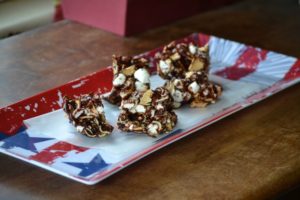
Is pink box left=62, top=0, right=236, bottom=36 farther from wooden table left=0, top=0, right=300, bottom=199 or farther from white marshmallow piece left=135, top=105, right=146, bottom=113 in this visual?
white marshmallow piece left=135, top=105, right=146, bottom=113

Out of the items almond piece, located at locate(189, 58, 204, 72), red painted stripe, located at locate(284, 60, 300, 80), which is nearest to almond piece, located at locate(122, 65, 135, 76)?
almond piece, located at locate(189, 58, 204, 72)

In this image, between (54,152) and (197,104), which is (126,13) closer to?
(197,104)

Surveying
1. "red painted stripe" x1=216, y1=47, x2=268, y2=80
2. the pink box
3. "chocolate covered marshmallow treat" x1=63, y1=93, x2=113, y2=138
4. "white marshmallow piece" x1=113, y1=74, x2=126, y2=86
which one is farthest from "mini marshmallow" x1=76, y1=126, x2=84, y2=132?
the pink box

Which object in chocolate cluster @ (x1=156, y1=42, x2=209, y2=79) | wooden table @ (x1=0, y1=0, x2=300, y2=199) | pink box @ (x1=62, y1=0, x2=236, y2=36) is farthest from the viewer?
pink box @ (x1=62, y1=0, x2=236, y2=36)

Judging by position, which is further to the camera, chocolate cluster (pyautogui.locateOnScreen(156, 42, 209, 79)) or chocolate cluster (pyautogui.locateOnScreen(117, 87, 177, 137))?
chocolate cluster (pyautogui.locateOnScreen(156, 42, 209, 79))

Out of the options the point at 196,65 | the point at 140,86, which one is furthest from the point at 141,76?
the point at 196,65

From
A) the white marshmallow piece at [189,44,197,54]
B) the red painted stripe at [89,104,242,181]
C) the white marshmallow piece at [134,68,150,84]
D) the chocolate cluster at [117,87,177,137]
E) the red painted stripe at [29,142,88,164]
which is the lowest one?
the red painted stripe at [29,142,88,164]

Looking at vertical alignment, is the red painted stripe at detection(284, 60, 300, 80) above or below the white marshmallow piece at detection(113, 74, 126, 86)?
below

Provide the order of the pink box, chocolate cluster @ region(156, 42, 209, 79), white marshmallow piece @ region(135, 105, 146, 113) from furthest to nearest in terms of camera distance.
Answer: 1. the pink box
2. chocolate cluster @ region(156, 42, 209, 79)
3. white marshmallow piece @ region(135, 105, 146, 113)
